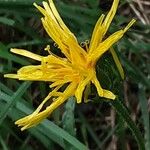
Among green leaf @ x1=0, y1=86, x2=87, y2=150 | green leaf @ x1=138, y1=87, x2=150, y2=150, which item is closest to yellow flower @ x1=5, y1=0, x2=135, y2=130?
green leaf @ x1=0, y1=86, x2=87, y2=150

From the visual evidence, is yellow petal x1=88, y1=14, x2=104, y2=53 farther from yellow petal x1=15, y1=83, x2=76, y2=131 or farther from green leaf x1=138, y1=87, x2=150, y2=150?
green leaf x1=138, y1=87, x2=150, y2=150

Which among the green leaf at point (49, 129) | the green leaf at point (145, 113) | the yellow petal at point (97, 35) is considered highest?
the yellow petal at point (97, 35)

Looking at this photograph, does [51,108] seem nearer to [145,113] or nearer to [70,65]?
[70,65]

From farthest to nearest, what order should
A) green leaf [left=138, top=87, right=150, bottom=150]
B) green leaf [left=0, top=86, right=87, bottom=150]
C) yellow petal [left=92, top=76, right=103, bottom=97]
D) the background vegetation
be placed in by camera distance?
green leaf [left=138, top=87, right=150, bottom=150] → the background vegetation → green leaf [left=0, top=86, right=87, bottom=150] → yellow petal [left=92, top=76, right=103, bottom=97]

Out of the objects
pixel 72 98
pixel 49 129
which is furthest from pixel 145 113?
pixel 49 129

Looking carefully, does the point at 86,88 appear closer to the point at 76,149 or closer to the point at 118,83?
the point at 118,83

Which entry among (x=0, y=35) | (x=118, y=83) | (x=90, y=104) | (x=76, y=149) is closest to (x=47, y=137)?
(x=76, y=149)

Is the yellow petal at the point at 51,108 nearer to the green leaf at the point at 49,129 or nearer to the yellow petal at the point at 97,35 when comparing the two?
the yellow petal at the point at 97,35

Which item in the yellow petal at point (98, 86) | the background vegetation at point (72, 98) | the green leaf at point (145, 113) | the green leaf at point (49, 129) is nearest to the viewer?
the yellow petal at point (98, 86)

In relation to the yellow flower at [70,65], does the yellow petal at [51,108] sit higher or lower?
lower

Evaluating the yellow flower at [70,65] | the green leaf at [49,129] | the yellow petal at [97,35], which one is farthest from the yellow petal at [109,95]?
the green leaf at [49,129]
